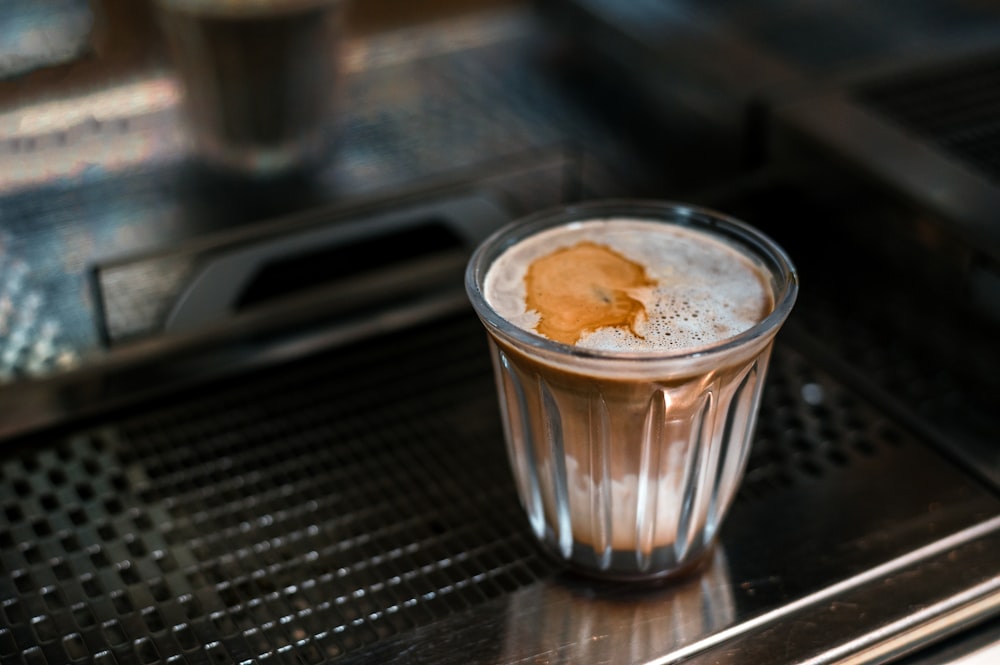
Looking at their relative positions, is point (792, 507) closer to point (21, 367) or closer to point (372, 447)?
point (372, 447)

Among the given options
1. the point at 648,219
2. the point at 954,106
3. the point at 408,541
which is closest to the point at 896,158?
the point at 954,106

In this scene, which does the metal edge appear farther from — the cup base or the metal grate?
the cup base

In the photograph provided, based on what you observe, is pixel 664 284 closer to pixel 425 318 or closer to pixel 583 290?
pixel 583 290

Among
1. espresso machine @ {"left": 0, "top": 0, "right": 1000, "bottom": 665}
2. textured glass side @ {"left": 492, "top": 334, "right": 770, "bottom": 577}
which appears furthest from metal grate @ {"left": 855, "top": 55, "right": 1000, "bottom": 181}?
textured glass side @ {"left": 492, "top": 334, "right": 770, "bottom": 577}

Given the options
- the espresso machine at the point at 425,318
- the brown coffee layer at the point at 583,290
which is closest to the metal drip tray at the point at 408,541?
the espresso machine at the point at 425,318

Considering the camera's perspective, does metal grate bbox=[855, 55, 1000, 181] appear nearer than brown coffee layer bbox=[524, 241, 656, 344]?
No

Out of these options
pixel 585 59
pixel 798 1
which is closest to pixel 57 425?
pixel 585 59
